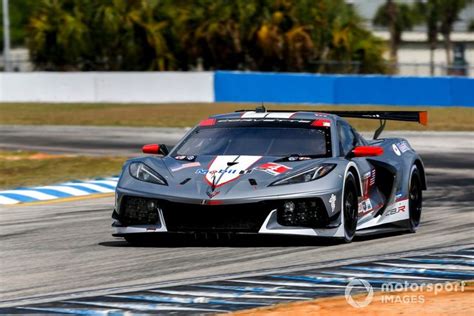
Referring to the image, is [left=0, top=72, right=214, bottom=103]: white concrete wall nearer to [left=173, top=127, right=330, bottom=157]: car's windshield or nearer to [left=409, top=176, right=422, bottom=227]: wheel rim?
[left=409, top=176, right=422, bottom=227]: wheel rim

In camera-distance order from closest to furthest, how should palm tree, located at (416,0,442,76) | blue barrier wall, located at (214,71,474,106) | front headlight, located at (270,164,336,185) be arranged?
front headlight, located at (270,164,336,185)
blue barrier wall, located at (214,71,474,106)
palm tree, located at (416,0,442,76)

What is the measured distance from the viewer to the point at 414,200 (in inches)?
464

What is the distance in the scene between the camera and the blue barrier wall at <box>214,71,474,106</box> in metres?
37.8

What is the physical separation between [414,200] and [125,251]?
319 cm

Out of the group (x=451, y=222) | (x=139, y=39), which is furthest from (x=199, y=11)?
(x=451, y=222)

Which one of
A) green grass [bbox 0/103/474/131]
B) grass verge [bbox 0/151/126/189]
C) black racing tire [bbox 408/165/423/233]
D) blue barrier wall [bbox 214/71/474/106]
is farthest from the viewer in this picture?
blue barrier wall [bbox 214/71/474/106]

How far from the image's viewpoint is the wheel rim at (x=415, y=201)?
38.0 ft

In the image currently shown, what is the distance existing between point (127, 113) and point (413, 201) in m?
29.4

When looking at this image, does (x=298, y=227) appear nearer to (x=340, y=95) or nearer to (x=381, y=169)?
(x=381, y=169)

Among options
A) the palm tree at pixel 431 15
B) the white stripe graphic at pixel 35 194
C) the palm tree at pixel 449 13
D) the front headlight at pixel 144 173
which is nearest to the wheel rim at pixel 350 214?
the front headlight at pixel 144 173

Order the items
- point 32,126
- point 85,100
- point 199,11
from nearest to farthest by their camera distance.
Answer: point 32,126 → point 85,100 → point 199,11

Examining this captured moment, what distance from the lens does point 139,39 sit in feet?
181

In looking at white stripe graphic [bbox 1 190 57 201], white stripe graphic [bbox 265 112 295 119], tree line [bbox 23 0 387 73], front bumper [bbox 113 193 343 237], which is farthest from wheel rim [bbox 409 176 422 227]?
tree line [bbox 23 0 387 73]

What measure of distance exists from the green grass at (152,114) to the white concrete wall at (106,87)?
1452 mm
